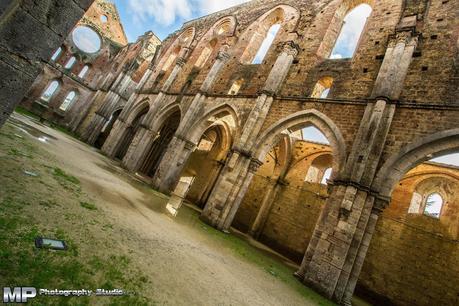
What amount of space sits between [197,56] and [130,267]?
588 inches

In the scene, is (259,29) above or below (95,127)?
above

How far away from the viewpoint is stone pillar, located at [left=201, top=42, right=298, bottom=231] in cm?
886

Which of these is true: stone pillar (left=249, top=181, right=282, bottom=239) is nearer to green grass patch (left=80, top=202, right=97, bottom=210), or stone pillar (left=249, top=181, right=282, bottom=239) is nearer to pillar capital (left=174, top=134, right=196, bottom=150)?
pillar capital (left=174, top=134, right=196, bottom=150)

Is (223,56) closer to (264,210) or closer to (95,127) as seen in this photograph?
(264,210)

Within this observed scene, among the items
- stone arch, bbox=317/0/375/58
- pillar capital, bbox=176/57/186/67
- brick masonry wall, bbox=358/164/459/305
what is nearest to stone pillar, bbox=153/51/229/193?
pillar capital, bbox=176/57/186/67

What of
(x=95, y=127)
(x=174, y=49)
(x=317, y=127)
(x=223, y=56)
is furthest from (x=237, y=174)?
(x=95, y=127)

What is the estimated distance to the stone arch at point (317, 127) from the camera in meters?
7.38

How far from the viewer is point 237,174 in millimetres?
8977

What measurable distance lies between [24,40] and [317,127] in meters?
7.79

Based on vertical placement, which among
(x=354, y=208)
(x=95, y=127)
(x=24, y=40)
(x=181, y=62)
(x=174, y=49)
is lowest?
(x=24, y=40)

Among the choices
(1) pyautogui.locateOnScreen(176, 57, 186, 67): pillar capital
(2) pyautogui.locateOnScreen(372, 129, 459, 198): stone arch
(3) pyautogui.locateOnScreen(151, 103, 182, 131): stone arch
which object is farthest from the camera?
(1) pyautogui.locateOnScreen(176, 57, 186, 67): pillar capital

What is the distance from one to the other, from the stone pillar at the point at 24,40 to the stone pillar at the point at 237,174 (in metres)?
6.83

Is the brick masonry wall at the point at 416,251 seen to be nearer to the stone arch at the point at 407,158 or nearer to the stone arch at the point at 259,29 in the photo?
the stone arch at the point at 407,158

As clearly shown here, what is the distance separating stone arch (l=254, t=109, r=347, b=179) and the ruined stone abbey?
47mm
